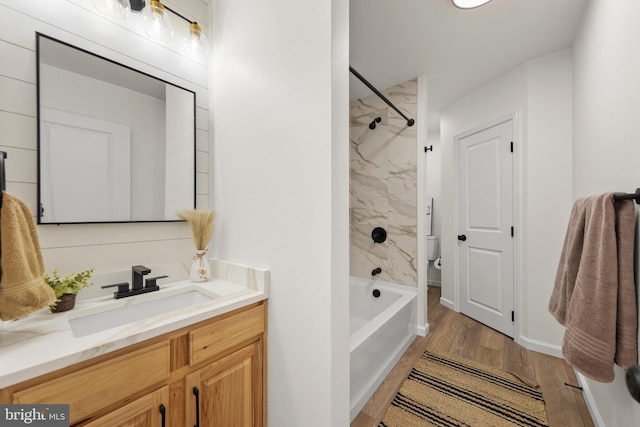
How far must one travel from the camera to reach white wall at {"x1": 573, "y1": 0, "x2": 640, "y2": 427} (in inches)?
42.2

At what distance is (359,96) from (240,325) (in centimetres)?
271

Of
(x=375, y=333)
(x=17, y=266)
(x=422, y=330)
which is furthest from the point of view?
(x=422, y=330)

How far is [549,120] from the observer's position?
2266mm

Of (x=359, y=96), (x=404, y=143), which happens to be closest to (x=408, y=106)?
(x=404, y=143)

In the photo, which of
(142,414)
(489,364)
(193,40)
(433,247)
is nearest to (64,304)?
(142,414)

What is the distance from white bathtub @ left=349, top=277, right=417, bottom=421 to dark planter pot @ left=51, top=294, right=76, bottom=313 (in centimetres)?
135

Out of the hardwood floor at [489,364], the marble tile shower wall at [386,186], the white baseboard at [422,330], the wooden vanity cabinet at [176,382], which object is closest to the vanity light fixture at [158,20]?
the wooden vanity cabinet at [176,382]

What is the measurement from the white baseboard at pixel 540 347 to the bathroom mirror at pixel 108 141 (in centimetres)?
303

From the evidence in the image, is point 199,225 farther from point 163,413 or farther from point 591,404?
point 591,404

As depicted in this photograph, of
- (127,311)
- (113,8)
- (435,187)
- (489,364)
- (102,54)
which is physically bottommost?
(489,364)

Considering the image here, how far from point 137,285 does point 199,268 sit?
29cm

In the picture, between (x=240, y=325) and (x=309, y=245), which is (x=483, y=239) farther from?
(x=240, y=325)

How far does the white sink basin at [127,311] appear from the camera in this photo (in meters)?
1.04

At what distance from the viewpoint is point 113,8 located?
1237 millimetres
